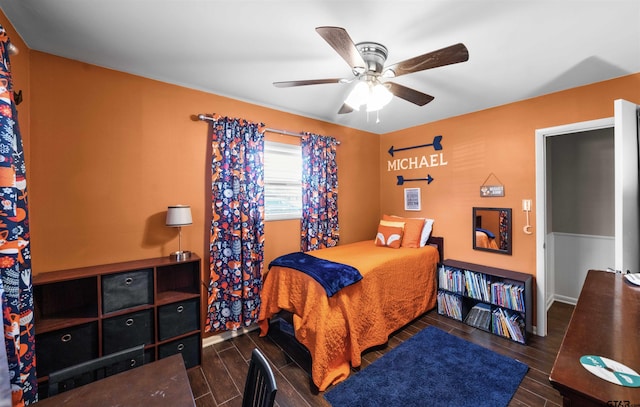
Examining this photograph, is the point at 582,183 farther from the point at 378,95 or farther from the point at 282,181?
the point at 282,181

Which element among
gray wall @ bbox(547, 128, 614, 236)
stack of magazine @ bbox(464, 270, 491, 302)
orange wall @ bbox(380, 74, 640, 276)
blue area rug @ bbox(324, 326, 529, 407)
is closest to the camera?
blue area rug @ bbox(324, 326, 529, 407)

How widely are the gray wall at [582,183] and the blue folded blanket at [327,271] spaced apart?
2945 mm

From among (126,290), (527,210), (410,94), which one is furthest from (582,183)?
(126,290)

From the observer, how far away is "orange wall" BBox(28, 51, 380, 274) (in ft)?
6.12

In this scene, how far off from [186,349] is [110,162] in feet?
5.61

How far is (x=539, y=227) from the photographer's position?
8.66ft

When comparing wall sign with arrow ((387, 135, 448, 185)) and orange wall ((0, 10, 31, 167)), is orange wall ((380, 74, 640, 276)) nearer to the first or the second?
wall sign with arrow ((387, 135, 448, 185))

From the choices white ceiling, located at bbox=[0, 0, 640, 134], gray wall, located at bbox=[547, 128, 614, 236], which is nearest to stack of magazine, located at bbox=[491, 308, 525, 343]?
gray wall, located at bbox=[547, 128, 614, 236]

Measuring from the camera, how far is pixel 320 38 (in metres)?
1.68

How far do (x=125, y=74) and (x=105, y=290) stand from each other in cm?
179

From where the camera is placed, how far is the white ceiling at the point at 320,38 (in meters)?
1.44

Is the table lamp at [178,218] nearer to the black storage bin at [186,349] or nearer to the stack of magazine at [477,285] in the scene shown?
the black storage bin at [186,349]

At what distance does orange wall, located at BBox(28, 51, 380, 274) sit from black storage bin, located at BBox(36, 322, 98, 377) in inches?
19.9

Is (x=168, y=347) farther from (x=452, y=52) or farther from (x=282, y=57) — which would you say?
(x=452, y=52)
